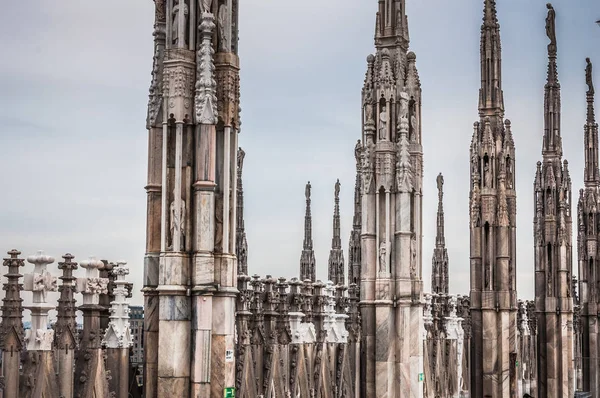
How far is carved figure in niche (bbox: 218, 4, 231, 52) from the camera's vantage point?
10578 millimetres

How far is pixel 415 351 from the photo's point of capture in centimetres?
1628

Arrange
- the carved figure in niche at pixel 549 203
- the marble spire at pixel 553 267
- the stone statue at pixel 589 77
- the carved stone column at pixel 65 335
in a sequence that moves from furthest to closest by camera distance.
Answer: the stone statue at pixel 589 77
the carved figure in niche at pixel 549 203
the marble spire at pixel 553 267
the carved stone column at pixel 65 335

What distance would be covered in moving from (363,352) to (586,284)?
20.2 metres

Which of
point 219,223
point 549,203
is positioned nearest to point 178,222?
point 219,223

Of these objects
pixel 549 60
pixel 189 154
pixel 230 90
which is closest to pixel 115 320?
pixel 189 154

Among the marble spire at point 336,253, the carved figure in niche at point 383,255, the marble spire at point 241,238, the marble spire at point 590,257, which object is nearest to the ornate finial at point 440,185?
the marble spire at point 336,253

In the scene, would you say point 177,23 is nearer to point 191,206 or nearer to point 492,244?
point 191,206

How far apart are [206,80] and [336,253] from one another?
31.5m

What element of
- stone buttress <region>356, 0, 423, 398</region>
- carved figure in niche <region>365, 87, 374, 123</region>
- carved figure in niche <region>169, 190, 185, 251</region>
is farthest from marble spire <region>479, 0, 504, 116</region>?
carved figure in niche <region>169, 190, 185, 251</region>

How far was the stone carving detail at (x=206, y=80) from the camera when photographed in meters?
10.2

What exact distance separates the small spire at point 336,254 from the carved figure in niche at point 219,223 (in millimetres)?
30315

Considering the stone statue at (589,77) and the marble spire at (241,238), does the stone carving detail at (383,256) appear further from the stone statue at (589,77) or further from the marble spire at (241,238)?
the stone statue at (589,77)

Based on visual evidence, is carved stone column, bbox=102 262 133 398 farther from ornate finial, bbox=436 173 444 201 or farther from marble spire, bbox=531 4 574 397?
ornate finial, bbox=436 173 444 201

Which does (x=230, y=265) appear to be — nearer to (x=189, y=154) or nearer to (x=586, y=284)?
(x=189, y=154)
